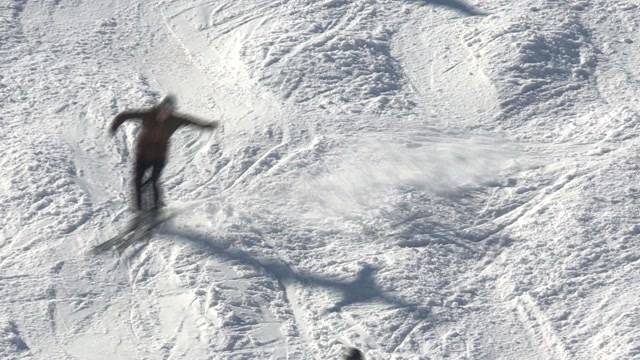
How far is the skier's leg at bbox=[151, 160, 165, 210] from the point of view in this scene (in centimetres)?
1438

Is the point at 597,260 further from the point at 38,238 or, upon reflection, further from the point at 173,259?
Answer: the point at 38,238

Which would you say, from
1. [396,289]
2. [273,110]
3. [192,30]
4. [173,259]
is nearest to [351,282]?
[396,289]

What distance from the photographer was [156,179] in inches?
576

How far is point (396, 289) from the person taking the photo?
1422 centimetres

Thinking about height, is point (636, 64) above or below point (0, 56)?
below

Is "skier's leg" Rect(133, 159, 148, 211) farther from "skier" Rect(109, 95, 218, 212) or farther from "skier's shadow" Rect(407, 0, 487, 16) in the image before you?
"skier's shadow" Rect(407, 0, 487, 16)

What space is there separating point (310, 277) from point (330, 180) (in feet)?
4.85

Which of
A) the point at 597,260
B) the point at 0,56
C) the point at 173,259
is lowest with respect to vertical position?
the point at 597,260

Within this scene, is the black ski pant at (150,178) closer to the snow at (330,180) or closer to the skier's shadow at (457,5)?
the snow at (330,180)

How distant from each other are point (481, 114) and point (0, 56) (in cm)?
506

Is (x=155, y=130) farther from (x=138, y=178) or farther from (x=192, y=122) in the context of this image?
(x=138, y=178)

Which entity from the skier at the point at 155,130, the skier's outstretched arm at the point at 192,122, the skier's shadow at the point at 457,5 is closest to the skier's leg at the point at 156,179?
the skier at the point at 155,130

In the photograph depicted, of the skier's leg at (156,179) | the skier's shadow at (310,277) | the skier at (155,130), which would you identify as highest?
the skier at (155,130)

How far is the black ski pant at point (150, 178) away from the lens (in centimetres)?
1438
